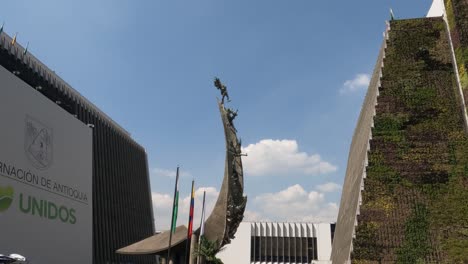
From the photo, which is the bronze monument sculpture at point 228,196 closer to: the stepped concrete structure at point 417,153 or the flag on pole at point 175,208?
the flag on pole at point 175,208

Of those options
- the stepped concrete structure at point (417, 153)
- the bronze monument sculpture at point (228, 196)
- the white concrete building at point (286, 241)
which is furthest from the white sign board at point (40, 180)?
the white concrete building at point (286, 241)

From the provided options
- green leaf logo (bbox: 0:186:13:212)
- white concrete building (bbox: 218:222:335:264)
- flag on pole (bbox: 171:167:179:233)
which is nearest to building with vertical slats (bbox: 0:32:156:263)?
green leaf logo (bbox: 0:186:13:212)

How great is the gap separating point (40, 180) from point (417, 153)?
26893mm

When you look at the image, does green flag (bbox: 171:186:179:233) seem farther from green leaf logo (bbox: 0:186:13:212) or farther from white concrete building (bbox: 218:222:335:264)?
white concrete building (bbox: 218:222:335:264)

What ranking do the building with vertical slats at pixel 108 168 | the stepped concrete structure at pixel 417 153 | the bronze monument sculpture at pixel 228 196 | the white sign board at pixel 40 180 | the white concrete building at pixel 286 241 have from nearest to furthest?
the bronze monument sculpture at pixel 228 196
the white sign board at pixel 40 180
the stepped concrete structure at pixel 417 153
the building with vertical slats at pixel 108 168
the white concrete building at pixel 286 241

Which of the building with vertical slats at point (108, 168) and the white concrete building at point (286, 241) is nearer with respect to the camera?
the building with vertical slats at point (108, 168)

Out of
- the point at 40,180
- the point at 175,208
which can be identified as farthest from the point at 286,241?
the point at 175,208

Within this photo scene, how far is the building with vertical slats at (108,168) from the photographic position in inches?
1796

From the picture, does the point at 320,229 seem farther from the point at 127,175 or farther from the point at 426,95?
the point at 426,95

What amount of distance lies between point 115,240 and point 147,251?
40632 millimetres

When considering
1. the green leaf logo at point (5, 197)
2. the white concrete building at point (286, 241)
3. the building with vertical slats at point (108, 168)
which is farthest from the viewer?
the white concrete building at point (286, 241)

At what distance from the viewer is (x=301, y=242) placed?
259 feet

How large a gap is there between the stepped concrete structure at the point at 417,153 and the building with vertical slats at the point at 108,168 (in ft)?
95.6

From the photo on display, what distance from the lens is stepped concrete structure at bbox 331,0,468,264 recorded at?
31.9 m
